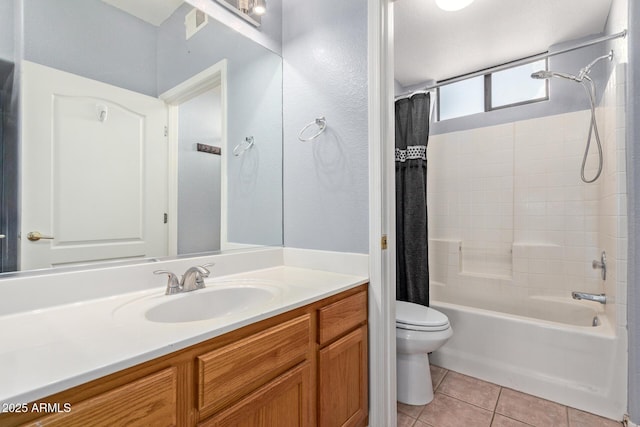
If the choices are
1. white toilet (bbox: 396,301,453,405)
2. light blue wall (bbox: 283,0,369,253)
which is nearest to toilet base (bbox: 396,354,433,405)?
white toilet (bbox: 396,301,453,405)

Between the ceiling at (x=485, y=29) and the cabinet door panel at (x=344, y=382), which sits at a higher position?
the ceiling at (x=485, y=29)

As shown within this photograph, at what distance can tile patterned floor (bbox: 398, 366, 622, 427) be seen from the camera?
1.49 m

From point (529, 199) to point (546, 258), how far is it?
476 millimetres

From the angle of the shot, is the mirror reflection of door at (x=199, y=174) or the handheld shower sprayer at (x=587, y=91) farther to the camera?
the handheld shower sprayer at (x=587, y=91)

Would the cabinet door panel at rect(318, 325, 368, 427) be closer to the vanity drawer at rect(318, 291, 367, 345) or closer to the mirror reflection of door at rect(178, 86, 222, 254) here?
the vanity drawer at rect(318, 291, 367, 345)

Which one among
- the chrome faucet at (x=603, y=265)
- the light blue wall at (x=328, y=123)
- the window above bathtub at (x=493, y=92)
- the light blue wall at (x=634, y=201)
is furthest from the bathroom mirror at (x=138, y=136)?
the chrome faucet at (x=603, y=265)

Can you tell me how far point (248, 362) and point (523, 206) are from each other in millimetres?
2498

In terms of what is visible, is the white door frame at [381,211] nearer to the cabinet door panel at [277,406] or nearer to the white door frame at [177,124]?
the cabinet door panel at [277,406]

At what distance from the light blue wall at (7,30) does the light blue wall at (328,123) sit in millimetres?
1078

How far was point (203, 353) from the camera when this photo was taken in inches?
28.2

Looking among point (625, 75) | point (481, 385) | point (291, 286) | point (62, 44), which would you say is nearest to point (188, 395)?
point (291, 286)

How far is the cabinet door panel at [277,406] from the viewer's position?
0.77 m

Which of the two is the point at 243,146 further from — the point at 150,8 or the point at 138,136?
the point at 150,8

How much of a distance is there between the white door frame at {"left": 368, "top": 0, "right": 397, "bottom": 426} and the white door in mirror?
0.91 meters
